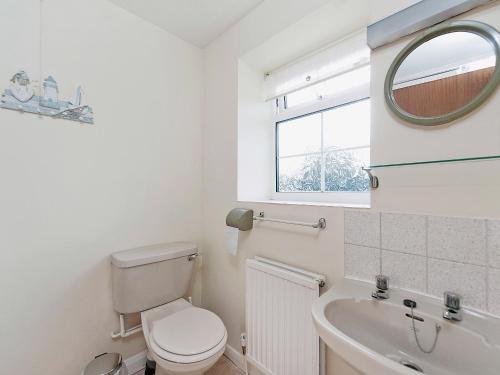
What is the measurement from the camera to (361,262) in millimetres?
993

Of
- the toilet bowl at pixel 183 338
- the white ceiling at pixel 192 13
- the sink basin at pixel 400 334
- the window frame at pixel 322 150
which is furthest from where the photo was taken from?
the white ceiling at pixel 192 13

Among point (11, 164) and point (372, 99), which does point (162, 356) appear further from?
point (372, 99)

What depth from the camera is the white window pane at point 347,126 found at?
1284 millimetres

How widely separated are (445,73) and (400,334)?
0.96m

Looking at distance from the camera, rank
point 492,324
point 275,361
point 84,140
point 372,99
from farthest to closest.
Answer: point 84,140
point 275,361
point 372,99
point 492,324

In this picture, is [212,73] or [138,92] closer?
[138,92]

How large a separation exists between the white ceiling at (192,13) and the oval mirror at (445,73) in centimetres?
102

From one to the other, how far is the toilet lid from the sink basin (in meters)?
0.66

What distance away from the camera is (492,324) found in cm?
69

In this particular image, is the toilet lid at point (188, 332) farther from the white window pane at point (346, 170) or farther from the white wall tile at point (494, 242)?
the white wall tile at point (494, 242)

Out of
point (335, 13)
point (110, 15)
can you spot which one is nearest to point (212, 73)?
point (110, 15)

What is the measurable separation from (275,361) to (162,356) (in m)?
0.59

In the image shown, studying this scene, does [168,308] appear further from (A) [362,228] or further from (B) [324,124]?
(B) [324,124]

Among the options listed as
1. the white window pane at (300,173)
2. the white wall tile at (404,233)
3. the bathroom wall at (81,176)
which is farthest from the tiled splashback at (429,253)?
the bathroom wall at (81,176)
